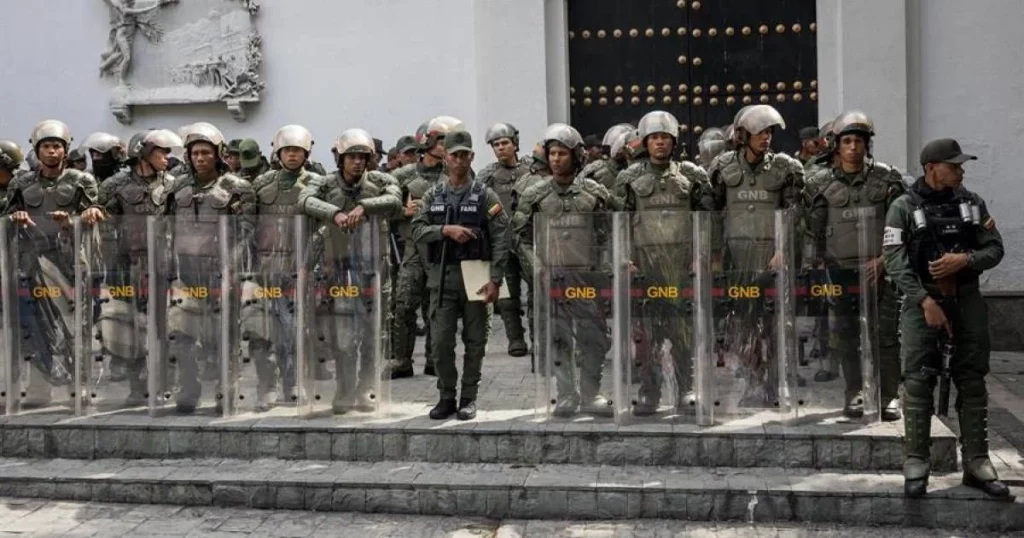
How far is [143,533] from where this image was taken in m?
7.39

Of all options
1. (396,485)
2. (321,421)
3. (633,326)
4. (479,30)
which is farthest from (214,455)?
(479,30)

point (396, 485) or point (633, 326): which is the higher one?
point (633, 326)

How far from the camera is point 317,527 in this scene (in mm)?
7453

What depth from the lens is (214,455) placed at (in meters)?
8.39

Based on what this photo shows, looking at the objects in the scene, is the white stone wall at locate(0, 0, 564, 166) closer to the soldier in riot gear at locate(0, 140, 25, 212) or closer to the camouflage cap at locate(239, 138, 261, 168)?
the camouflage cap at locate(239, 138, 261, 168)

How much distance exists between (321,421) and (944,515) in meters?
3.79

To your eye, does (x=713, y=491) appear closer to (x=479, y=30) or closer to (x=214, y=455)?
(x=214, y=455)

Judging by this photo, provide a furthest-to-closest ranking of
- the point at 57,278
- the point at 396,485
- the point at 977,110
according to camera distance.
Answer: the point at 977,110 < the point at 57,278 < the point at 396,485

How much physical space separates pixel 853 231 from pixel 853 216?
0.10 meters

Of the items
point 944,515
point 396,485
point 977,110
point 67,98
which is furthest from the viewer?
point 67,98

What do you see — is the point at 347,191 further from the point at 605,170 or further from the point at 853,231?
the point at 853,231

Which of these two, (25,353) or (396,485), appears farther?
(25,353)

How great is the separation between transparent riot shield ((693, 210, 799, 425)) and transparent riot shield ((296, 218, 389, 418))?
206cm

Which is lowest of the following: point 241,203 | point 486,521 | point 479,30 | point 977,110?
point 486,521
